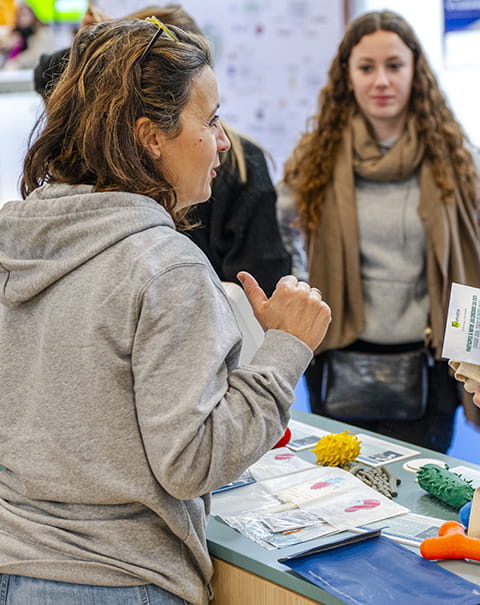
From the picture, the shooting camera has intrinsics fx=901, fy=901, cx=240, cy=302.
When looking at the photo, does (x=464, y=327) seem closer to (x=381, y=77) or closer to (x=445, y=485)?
(x=445, y=485)

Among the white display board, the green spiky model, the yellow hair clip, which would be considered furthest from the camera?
the white display board

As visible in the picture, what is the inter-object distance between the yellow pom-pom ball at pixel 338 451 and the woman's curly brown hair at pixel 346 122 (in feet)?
3.56

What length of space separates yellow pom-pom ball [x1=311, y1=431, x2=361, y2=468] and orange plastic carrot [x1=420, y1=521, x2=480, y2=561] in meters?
0.36

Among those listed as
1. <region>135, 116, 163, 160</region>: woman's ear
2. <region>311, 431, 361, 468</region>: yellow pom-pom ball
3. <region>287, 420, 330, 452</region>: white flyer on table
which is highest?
<region>135, 116, 163, 160</region>: woman's ear

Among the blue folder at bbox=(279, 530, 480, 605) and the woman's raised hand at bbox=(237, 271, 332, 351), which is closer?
the blue folder at bbox=(279, 530, 480, 605)

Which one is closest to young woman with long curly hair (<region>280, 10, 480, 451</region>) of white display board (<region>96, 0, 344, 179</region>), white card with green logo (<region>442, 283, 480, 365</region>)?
white card with green logo (<region>442, 283, 480, 365</region>)

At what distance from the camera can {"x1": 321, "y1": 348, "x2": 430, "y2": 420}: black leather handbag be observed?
2.49 metres

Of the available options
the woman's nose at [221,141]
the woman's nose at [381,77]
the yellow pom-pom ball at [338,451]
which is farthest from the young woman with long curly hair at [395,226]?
the woman's nose at [221,141]

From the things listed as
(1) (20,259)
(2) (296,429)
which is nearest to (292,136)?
(2) (296,429)

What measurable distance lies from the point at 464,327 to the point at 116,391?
0.51m

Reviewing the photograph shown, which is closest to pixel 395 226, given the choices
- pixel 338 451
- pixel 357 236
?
pixel 357 236

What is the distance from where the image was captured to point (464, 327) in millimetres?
1304

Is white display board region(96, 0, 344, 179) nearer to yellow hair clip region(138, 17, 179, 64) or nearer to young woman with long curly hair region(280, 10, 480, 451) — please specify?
young woman with long curly hair region(280, 10, 480, 451)

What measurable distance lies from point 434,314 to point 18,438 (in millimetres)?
1556
